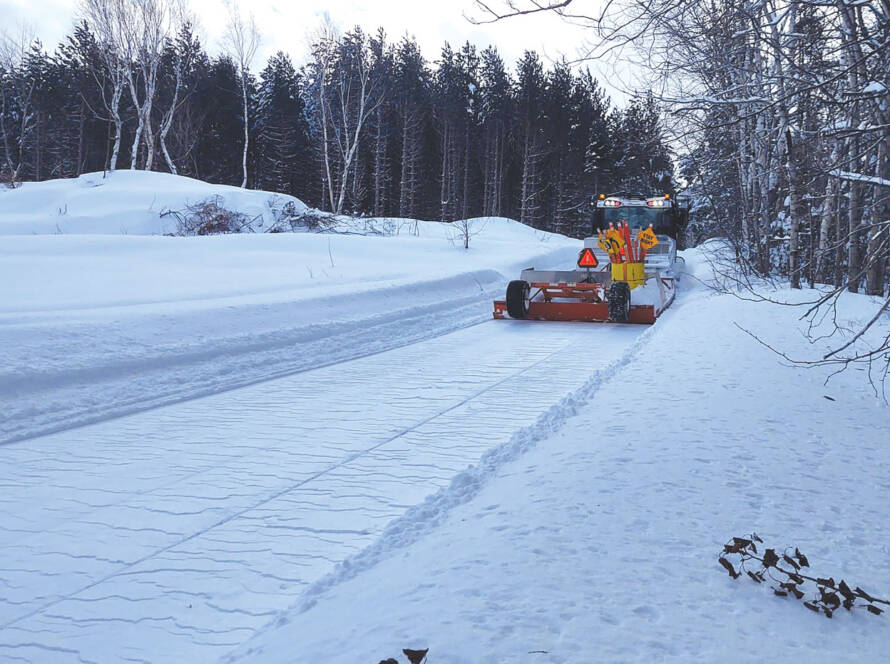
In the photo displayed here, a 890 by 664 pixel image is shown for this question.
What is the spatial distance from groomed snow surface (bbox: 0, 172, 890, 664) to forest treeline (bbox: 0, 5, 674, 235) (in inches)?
1530

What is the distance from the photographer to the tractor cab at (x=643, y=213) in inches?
690

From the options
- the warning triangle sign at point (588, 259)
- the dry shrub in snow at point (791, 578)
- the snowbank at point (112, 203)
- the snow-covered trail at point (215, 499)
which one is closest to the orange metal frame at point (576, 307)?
the warning triangle sign at point (588, 259)

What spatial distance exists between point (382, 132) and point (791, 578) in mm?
49952

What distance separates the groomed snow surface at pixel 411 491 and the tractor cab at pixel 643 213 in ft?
28.4

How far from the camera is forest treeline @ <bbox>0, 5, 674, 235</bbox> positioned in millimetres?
47312

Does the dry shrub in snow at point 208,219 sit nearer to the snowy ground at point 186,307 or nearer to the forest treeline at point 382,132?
the snowy ground at point 186,307

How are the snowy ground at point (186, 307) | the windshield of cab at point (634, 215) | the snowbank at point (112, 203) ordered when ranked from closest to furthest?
the snowy ground at point (186, 307)
the windshield of cab at point (634, 215)
the snowbank at point (112, 203)

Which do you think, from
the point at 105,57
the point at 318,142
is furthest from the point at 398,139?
the point at 105,57

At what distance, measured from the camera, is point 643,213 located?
58.4ft

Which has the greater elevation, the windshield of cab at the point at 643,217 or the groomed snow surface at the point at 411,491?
the windshield of cab at the point at 643,217

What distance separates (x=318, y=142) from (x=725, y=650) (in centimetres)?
4949

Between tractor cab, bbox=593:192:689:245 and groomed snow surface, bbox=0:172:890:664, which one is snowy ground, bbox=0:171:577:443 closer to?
groomed snow surface, bbox=0:172:890:664

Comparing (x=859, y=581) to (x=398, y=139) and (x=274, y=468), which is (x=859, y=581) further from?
(x=398, y=139)

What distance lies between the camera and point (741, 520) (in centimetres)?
326
